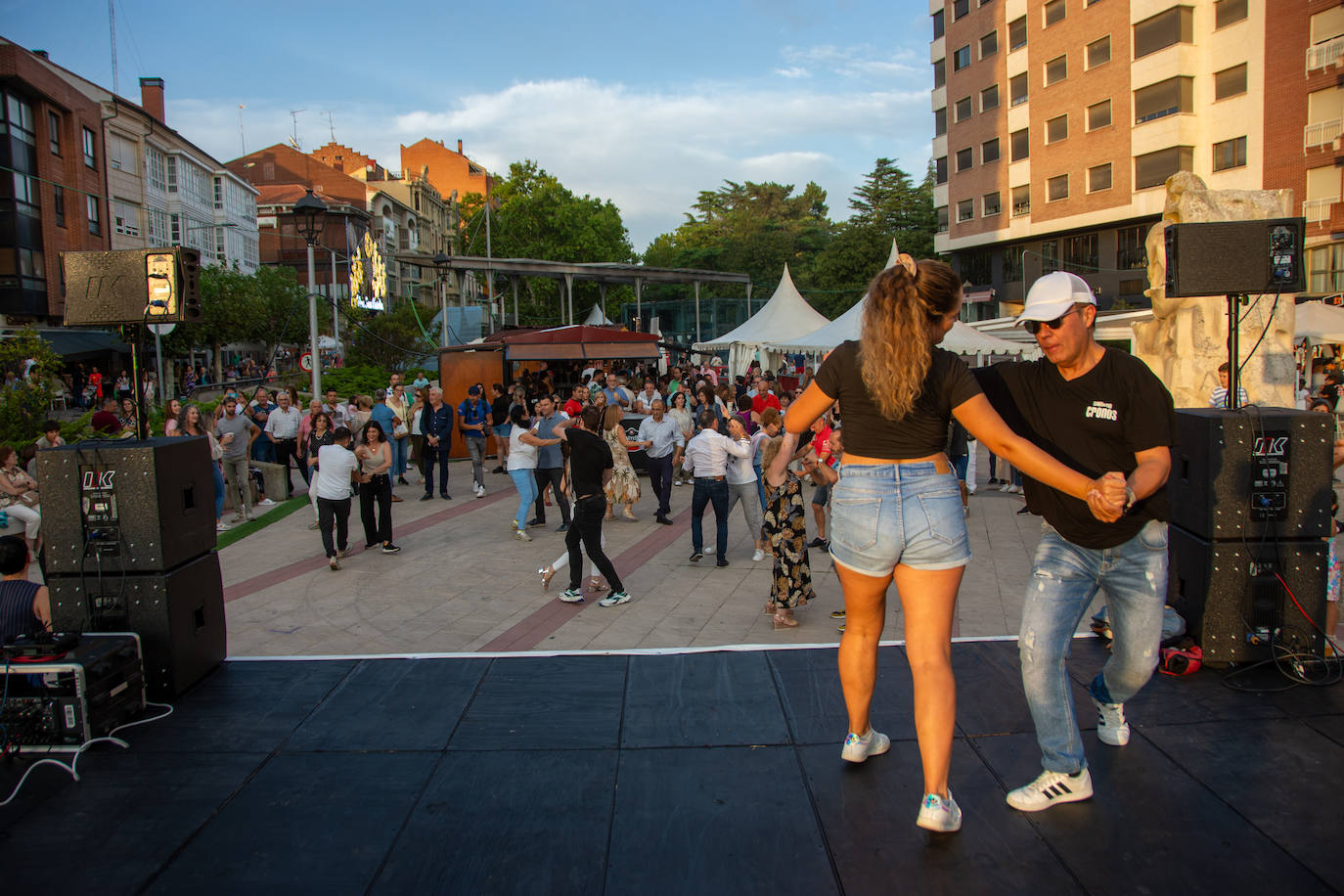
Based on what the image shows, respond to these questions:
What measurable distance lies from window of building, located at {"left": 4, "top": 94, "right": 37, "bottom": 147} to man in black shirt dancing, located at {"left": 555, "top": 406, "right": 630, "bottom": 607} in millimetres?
36271

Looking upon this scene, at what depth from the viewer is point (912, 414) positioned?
2.83 meters

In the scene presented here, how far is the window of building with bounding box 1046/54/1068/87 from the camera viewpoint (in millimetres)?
36000

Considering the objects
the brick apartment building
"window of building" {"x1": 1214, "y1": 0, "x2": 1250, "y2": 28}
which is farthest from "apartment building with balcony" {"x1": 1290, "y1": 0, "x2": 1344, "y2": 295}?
the brick apartment building

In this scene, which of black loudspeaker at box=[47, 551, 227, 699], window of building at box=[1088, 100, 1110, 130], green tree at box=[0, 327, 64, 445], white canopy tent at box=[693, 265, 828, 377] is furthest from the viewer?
window of building at box=[1088, 100, 1110, 130]

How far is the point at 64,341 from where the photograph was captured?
32281mm

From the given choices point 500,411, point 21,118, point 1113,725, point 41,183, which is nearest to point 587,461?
point 1113,725

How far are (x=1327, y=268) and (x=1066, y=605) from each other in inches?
1364

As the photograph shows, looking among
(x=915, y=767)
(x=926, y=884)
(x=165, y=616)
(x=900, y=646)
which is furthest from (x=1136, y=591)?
(x=165, y=616)

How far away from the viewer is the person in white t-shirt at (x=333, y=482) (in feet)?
31.6

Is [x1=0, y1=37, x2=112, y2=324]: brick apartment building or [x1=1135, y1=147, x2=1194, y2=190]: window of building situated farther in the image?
[x1=0, y1=37, x2=112, y2=324]: brick apartment building

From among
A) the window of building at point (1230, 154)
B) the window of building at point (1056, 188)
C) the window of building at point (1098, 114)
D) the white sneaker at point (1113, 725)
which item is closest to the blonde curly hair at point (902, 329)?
the white sneaker at point (1113, 725)

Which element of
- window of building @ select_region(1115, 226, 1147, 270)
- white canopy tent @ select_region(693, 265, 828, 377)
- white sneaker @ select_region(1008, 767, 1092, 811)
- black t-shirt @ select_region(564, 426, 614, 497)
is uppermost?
window of building @ select_region(1115, 226, 1147, 270)

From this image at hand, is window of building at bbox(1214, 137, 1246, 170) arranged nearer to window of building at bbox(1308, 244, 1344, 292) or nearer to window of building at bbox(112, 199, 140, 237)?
window of building at bbox(1308, 244, 1344, 292)

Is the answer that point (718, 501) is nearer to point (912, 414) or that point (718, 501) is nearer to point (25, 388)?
point (912, 414)
